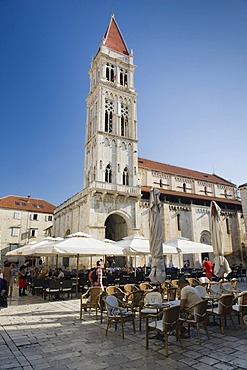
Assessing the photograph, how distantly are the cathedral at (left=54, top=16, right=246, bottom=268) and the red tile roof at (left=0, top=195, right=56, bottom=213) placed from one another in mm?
8794

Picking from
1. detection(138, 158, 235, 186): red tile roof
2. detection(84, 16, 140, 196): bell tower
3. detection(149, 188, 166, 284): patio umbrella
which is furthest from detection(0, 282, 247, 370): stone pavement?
detection(138, 158, 235, 186): red tile roof

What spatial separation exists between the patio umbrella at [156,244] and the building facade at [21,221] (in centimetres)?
3350

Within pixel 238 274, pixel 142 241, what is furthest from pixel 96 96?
pixel 238 274

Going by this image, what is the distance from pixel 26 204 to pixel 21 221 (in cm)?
365

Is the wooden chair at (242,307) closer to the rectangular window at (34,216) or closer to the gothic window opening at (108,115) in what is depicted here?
the gothic window opening at (108,115)

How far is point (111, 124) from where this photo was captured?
1111 inches

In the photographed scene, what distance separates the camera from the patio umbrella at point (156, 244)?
7.96m

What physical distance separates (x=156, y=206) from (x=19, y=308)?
21.2 feet

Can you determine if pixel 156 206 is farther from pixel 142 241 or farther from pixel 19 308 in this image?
pixel 19 308

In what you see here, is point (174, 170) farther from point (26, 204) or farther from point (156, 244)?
point (156, 244)

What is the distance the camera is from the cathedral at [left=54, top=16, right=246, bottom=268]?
24391 mm

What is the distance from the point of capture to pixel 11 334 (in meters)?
5.97

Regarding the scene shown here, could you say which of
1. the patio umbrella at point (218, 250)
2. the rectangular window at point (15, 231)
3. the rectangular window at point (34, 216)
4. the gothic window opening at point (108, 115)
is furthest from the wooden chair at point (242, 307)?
the rectangular window at point (34, 216)

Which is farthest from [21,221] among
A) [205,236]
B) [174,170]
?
[205,236]
